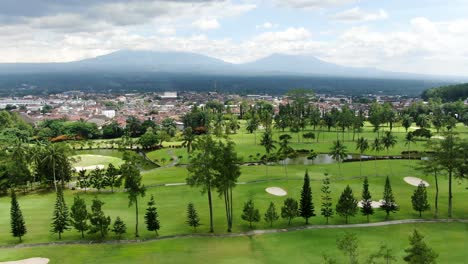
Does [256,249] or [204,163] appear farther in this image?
[204,163]

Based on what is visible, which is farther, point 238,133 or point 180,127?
point 180,127

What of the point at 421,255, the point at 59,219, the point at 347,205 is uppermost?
the point at 421,255

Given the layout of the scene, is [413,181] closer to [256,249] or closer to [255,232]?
[255,232]

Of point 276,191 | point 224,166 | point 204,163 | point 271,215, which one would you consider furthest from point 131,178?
point 276,191

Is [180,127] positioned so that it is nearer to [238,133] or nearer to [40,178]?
[238,133]

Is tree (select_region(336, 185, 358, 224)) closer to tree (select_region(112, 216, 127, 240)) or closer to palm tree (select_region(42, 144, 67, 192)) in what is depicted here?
tree (select_region(112, 216, 127, 240))

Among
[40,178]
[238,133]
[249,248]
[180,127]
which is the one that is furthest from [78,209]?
[180,127]

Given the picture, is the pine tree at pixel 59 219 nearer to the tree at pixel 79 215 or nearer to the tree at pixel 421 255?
the tree at pixel 79 215
